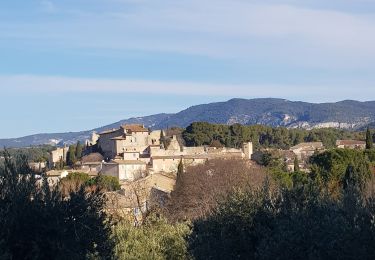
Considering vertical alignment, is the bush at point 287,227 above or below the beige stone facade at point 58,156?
above

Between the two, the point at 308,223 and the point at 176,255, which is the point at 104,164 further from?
the point at 308,223

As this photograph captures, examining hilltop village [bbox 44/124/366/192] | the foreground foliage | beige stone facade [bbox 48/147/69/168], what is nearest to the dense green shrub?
hilltop village [bbox 44/124/366/192]

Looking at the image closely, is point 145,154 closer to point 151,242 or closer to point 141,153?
point 141,153

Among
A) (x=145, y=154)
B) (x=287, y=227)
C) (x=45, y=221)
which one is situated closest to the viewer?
(x=45, y=221)

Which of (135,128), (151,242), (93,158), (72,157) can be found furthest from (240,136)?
(151,242)

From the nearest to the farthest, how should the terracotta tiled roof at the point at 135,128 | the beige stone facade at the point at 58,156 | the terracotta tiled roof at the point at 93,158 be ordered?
the terracotta tiled roof at the point at 93,158 → the terracotta tiled roof at the point at 135,128 → the beige stone facade at the point at 58,156

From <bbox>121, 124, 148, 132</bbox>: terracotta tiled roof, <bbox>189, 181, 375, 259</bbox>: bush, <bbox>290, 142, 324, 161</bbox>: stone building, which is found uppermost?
<bbox>121, 124, 148, 132</bbox>: terracotta tiled roof

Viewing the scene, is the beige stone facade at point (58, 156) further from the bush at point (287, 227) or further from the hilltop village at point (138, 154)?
the bush at point (287, 227)

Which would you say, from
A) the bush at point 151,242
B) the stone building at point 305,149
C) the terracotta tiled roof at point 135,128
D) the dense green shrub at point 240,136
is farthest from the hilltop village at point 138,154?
the bush at point 151,242

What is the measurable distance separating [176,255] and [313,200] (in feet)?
15.4

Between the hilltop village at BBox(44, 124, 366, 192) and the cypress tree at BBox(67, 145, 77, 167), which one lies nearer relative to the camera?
the hilltop village at BBox(44, 124, 366, 192)

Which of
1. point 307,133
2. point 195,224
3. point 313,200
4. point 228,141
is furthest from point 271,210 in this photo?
point 307,133

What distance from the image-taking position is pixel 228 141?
297 ft

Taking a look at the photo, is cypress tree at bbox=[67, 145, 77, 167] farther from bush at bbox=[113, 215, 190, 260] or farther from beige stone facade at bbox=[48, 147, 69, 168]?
bush at bbox=[113, 215, 190, 260]
